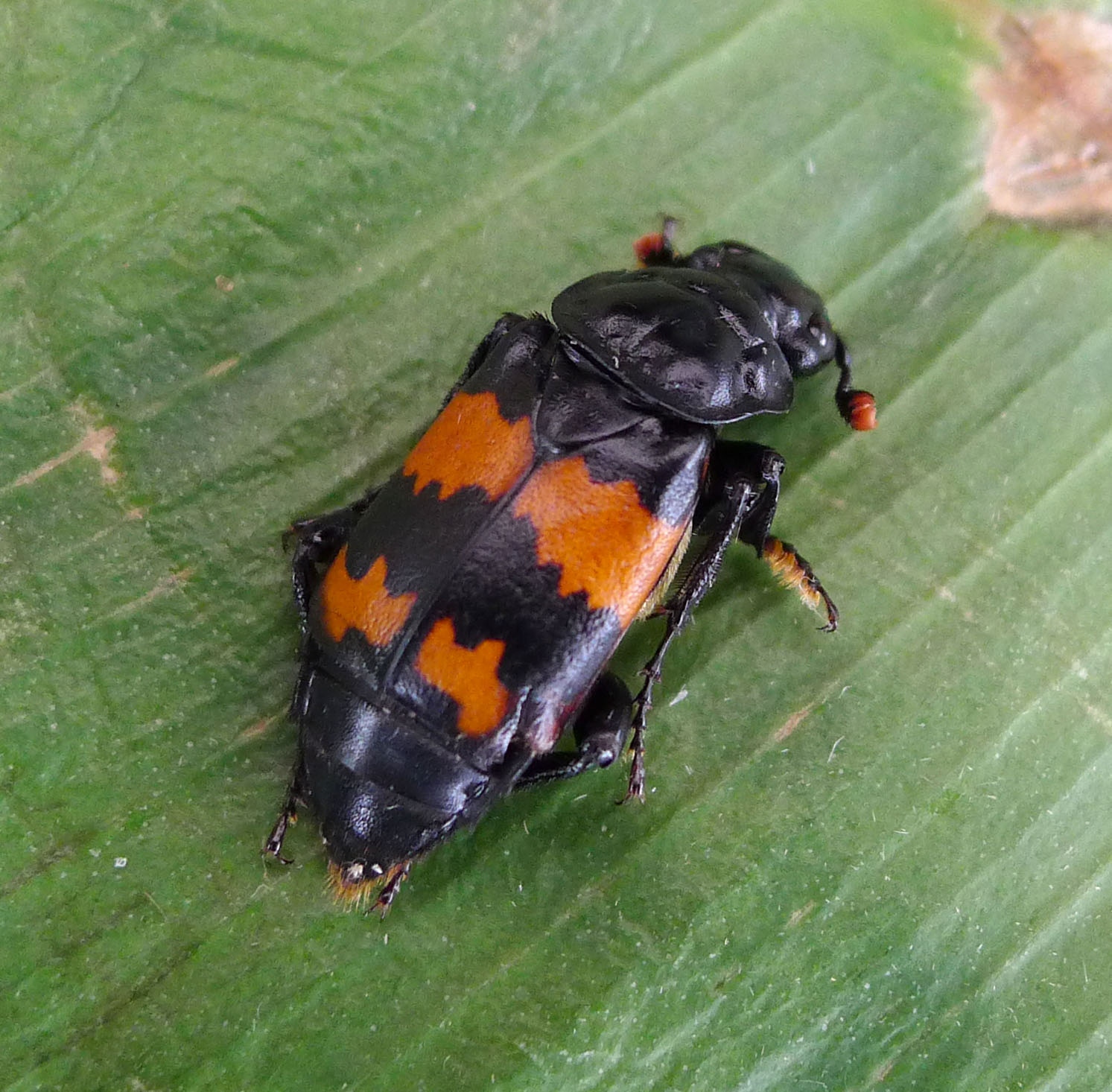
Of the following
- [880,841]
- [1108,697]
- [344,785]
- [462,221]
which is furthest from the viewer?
[462,221]

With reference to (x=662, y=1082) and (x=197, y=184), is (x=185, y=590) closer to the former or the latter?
(x=197, y=184)

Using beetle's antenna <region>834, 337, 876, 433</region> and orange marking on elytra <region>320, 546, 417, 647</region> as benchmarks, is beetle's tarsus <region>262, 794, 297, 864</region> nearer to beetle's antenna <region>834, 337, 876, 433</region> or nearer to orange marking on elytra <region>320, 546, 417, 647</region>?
orange marking on elytra <region>320, 546, 417, 647</region>

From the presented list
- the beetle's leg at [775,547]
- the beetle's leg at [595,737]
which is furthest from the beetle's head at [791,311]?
the beetle's leg at [595,737]

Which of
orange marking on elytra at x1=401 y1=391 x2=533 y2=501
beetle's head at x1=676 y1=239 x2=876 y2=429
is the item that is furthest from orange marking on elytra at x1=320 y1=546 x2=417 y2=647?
→ beetle's head at x1=676 y1=239 x2=876 y2=429

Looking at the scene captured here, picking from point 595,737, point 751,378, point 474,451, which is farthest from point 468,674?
point 751,378

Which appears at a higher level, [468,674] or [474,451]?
[474,451]

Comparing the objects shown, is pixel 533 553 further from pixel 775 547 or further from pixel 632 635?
pixel 775 547

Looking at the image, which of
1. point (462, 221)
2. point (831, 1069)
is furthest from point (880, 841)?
point (462, 221)

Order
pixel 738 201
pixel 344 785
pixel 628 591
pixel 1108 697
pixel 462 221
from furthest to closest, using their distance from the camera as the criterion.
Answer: pixel 738 201 < pixel 462 221 < pixel 1108 697 < pixel 628 591 < pixel 344 785
